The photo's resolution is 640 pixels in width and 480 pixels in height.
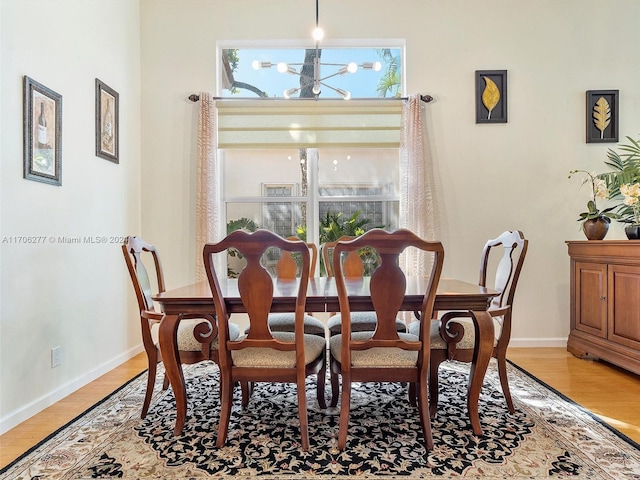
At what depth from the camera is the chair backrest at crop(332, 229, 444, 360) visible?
5.46 ft

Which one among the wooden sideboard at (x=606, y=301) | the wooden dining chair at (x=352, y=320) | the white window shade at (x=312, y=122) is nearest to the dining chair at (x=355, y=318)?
the wooden dining chair at (x=352, y=320)

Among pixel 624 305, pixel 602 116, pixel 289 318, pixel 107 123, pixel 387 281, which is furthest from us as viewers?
pixel 602 116

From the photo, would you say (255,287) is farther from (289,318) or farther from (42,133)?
(42,133)

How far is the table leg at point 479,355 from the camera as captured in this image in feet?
6.32

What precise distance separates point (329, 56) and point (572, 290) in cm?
305

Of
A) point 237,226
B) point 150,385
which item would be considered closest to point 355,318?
point 150,385

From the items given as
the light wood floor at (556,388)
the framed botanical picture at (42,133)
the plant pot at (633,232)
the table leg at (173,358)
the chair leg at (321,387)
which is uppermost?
the framed botanical picture at (42,133)

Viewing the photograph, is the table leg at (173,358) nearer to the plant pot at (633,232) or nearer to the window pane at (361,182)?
the window pane at (361,182)

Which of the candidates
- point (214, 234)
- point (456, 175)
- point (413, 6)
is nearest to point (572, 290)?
point (456, 175)

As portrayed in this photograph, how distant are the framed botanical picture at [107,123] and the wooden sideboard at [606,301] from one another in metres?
3.87

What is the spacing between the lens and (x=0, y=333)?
206cm

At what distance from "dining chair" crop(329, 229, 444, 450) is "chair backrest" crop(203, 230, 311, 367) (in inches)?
7.2

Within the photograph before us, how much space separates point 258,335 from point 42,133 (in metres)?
1.86

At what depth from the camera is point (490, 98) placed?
3645 millimetres
